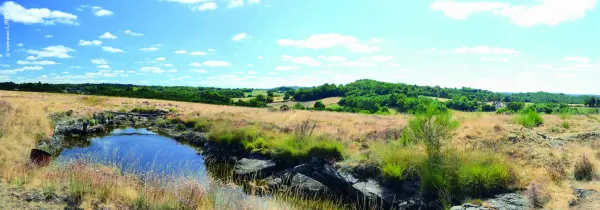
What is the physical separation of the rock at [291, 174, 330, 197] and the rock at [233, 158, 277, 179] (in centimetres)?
235

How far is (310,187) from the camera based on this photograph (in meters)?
13.7

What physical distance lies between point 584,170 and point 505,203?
3164 millimetres

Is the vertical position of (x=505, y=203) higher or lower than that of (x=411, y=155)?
lower

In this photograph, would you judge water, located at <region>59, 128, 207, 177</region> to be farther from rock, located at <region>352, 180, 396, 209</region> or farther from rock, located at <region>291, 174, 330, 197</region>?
rock, located at <region>352, 180, 396, 209</region>

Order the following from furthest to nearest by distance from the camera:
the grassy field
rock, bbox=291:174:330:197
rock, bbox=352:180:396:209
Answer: rock, bbox=291:174:330:197 < rock, bbox=352:180:396:209 < the grassy field

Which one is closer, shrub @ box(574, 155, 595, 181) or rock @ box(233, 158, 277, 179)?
shrub @ box(574, 155, 595, 181)

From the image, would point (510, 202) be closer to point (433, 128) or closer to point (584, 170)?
point (584, 170)

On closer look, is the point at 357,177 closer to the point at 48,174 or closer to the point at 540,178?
the point at 540,178

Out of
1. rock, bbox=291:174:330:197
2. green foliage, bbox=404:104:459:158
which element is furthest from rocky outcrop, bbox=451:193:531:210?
rock, bbox=291:174:330:197

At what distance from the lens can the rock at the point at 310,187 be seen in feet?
43.9

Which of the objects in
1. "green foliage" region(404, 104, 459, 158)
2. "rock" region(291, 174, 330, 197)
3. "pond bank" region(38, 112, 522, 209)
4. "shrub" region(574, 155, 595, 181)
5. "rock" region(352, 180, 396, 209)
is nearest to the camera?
"shrub" region(574, 155, 595, 181)

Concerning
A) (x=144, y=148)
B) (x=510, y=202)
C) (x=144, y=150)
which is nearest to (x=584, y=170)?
(x=510, y=202)

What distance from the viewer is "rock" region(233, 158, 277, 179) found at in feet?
53.3

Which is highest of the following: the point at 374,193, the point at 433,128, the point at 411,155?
the point at 433,128
